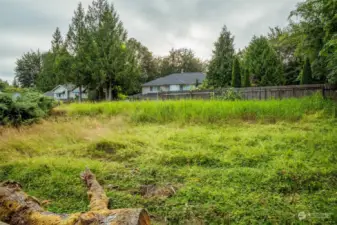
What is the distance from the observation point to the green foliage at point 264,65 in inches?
587

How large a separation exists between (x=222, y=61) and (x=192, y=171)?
16.0 metres

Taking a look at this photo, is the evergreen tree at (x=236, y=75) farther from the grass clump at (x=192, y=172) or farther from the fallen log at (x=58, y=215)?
the fallen log at (x=58, y=215)

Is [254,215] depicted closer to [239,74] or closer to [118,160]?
[118,160]

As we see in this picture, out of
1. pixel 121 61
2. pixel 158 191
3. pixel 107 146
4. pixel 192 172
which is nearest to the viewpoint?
pixel 158 191

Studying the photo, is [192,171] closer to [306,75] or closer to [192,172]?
[192,172]

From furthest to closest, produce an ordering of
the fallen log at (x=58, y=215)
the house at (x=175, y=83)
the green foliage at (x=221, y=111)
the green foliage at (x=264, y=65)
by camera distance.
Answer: the house at (x=175, y=83) → the green foliage at (x=264, y=65) → the green foliage at (x=221, y=111) → the fallen log at (x=58, y=215)

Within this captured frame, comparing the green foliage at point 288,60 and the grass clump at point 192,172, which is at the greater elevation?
the green foliage at point 288,60

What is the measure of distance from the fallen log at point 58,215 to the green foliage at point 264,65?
15.2 metres

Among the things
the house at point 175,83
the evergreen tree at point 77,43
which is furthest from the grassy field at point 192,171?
the house at point 175,83

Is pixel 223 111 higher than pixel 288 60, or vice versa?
pixel 288 60

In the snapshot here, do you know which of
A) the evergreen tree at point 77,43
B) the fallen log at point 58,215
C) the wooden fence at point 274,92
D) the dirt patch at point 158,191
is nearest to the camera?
the fallen log at point 58,215

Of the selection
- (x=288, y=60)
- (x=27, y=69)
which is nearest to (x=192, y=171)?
(x=288, y=60)

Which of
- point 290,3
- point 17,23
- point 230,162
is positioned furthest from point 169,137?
point 17,23

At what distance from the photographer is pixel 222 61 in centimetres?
1725
